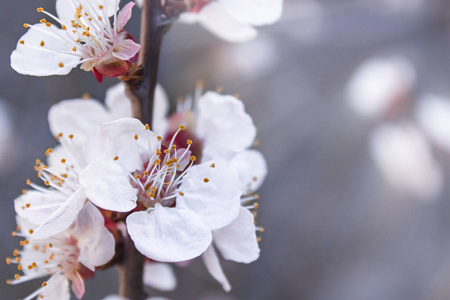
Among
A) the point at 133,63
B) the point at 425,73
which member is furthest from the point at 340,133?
the point at 133,63

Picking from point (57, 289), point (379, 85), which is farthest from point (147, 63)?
point (379, 85)

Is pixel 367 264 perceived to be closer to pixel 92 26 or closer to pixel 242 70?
pixel 242 70

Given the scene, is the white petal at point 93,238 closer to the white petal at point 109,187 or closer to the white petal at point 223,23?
the white petal at point 109,187

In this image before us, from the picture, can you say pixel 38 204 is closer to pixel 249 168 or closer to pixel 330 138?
pixel 249 168

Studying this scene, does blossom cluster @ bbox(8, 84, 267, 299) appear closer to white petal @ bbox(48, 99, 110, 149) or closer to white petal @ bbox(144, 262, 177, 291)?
white petal @ bbox(48, 99, 110, 149)

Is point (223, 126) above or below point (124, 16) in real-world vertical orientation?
below

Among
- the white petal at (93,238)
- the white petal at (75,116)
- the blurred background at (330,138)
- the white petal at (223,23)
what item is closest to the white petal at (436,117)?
the blurred background at (330,138)
